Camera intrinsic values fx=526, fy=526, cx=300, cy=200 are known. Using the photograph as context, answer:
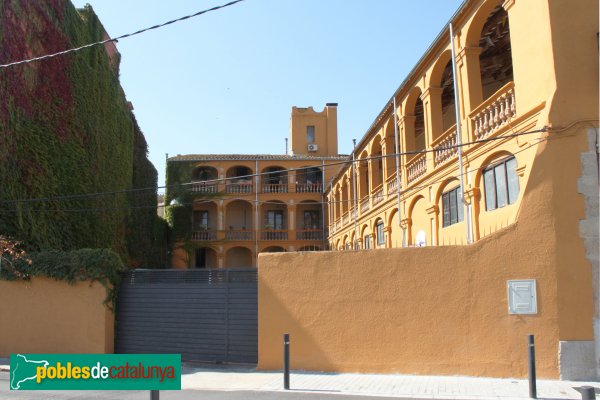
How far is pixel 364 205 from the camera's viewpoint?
2650 centimetres

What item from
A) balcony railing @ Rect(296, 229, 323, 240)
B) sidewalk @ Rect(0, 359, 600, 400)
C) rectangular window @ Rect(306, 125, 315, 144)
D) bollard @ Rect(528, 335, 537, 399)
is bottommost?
sidewalk @ Rect(0, 359, 600, 400)

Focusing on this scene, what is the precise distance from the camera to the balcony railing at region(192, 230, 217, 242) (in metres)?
40.5

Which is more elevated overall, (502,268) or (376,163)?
(376,163)

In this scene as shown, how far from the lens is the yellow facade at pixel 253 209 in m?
41.2

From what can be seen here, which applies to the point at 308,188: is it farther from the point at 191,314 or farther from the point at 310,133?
the point at 191,314

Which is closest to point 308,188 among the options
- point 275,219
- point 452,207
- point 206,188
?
point 275,219

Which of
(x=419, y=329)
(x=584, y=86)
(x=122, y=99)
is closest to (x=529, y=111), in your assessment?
(x=584, y=86)

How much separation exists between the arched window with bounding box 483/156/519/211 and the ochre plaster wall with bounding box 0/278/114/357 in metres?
9.95

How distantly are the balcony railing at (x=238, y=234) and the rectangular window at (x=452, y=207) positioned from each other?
2703 centimetres

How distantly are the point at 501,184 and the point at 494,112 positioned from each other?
177cm

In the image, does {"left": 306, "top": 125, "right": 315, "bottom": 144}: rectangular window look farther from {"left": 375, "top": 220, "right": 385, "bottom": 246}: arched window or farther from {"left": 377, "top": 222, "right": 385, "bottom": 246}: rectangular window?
{"left": 377, "top": 222, "right": 385, "bottom": 246}: rectangular window

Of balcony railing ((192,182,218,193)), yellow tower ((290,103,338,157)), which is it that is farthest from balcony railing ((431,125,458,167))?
yellow tower ((290,103,338,157))

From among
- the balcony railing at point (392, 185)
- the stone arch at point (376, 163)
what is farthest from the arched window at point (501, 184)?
the stone arch at point (376, 163)

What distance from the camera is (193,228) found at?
41344 millimetres
